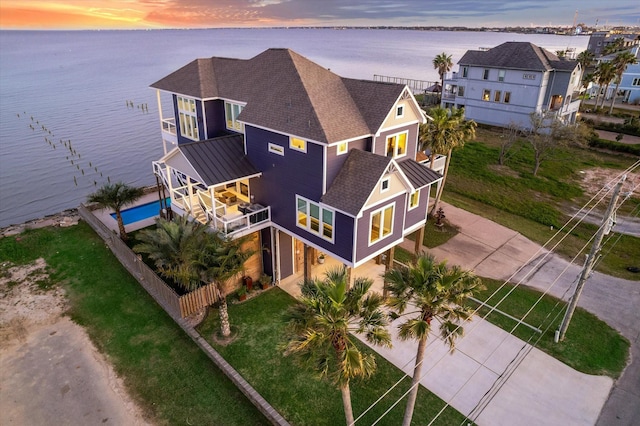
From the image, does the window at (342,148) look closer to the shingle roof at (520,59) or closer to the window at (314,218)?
the window at (314,218)

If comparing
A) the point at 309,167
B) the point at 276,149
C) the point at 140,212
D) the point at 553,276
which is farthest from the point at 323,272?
the point at 140,212

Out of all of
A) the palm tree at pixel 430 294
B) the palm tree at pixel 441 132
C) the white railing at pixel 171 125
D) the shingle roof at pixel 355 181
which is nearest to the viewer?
the palm tree at pixel 430 294

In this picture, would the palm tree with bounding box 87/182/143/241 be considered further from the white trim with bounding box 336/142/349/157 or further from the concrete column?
the concrete column

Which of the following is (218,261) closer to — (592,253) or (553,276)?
(592,253)

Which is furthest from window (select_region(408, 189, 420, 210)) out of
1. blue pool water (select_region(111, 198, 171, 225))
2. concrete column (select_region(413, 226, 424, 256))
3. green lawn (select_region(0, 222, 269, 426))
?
blue pool water (select_region(111, 198, 171, 225))

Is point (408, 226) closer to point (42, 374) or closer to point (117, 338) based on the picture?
point (117, 338)

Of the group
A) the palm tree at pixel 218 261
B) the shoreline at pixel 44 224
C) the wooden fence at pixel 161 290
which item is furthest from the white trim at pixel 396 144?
the shoreline at pixel 44 224

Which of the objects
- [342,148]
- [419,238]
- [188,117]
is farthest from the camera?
[188,117]

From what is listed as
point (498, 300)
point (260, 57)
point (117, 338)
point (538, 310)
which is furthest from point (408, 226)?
point (117, 338)
